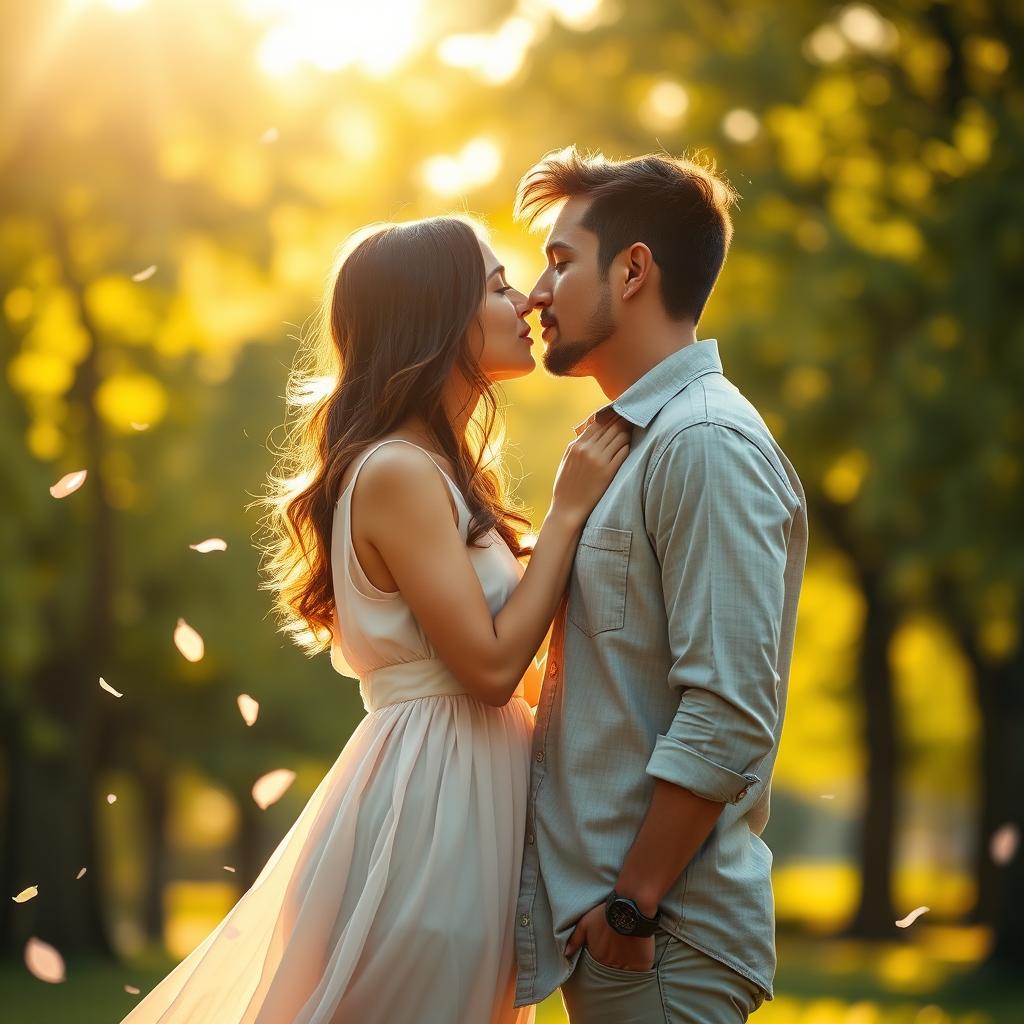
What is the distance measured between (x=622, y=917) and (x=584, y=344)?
151cm

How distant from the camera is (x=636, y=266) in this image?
3771 millimetres

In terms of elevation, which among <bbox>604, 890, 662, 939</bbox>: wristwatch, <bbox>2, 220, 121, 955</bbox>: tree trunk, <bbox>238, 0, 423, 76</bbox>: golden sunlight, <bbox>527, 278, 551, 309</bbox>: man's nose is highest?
<bbox>238, 0, 423, 76</bbox>: golden sunlight

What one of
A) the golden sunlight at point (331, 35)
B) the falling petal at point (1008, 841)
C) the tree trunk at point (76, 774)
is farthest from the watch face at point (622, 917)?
the tree trunk at point (76, 774)

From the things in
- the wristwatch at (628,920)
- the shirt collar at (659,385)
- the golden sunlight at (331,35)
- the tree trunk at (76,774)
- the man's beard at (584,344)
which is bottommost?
→ the tree trunk at (76,774)

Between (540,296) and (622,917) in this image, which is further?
(540,296)

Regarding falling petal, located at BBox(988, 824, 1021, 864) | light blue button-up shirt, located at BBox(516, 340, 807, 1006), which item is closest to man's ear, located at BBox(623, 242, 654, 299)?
light blue button-up shirt, located at BBox(516, 340, 807, 1006)

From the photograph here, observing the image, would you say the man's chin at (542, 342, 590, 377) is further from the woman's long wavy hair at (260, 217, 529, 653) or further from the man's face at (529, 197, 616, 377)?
the woman's long wavy hair at (260, 217, 529, 653)

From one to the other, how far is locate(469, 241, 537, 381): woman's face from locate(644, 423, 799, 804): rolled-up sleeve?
3.14ft

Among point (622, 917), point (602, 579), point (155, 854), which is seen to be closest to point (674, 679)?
point (602, 579)

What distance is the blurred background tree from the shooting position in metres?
11.8

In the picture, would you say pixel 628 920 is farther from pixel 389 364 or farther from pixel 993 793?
pixel 993 793

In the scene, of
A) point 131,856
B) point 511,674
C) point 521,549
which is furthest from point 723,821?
point 131,856

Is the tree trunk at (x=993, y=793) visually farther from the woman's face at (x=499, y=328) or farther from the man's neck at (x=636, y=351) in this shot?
the man's neck at (x=636, y=351)

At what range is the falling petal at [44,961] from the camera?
13.9m
